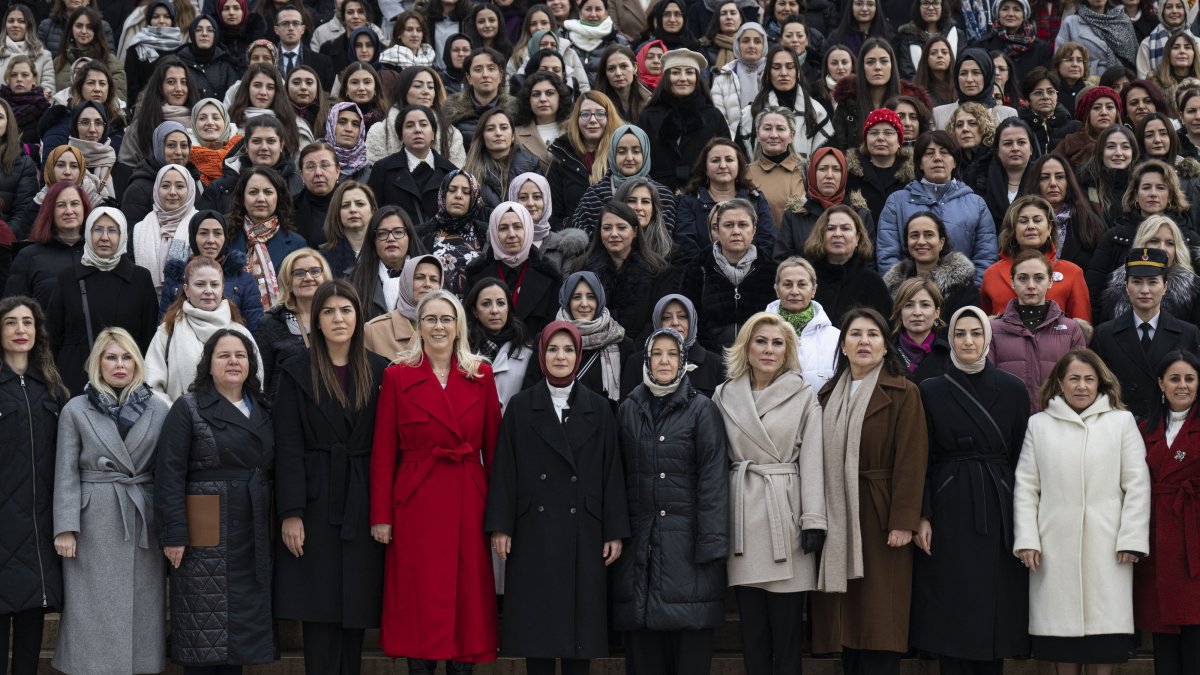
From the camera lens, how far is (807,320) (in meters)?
9.24

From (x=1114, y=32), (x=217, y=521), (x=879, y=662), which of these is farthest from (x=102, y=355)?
(x=1114, y=32)

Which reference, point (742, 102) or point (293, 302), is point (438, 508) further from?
point (742, 102)

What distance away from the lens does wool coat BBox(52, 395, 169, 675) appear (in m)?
8.16

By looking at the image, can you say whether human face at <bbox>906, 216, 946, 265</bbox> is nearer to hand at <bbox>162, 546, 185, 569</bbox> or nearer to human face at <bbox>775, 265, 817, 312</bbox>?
human face at <bbox>775, 265, 817, 312</bbox>

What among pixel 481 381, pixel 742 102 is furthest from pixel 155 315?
pixel 742 102

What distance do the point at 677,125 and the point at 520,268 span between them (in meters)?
2.72

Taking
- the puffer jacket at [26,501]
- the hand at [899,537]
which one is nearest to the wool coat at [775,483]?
the hand at [899,537]

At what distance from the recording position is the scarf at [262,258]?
10.2 m

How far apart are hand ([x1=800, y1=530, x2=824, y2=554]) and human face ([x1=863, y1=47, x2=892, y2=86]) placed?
5444 mm

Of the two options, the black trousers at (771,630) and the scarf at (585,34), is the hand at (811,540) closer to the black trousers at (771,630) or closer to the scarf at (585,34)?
the black trousers at (771,630)

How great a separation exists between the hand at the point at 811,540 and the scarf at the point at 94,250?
A: 470cm

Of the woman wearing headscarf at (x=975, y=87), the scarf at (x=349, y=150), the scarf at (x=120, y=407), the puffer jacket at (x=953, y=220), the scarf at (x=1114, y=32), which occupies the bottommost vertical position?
the scarf at (x=120, y=407)

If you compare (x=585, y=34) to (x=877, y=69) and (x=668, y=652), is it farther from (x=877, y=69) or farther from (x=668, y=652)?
(x=668, y=652)

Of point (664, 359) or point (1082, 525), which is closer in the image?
point (1082, 525)
